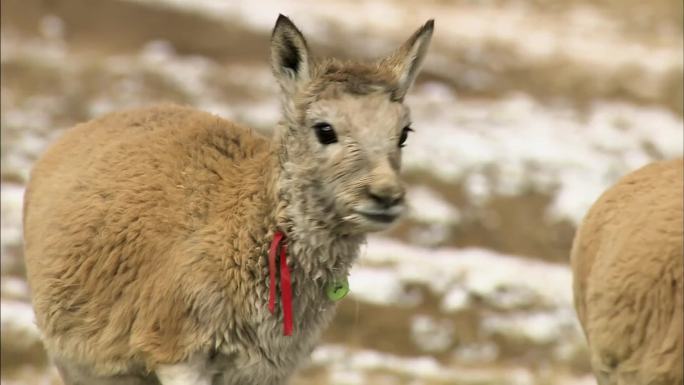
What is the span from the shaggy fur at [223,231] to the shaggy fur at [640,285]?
6.67ft

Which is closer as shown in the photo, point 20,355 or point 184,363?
point 184,363

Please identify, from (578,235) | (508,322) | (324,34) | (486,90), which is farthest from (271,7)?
(578,235)

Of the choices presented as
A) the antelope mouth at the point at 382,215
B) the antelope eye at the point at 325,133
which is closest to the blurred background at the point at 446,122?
the antelope eye at the point at 325,133

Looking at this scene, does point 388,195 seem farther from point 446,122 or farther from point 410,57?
point 446,122

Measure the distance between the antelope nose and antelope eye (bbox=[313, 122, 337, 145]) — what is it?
62 centimetres

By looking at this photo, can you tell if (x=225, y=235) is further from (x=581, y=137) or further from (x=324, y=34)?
(x=324, y=34)

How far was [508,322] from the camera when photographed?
17.1 m

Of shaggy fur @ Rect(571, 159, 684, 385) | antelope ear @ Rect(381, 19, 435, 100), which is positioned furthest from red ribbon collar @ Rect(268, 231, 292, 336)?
shaggy fur @ Rect(571, 159, 684, 385)

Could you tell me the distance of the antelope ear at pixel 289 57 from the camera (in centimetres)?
766

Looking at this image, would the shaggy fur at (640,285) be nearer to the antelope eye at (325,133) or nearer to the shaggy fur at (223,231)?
the shaggy fur at (223,231)

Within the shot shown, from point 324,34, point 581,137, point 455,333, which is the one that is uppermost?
point 324,34

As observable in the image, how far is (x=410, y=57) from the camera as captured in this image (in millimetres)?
7926

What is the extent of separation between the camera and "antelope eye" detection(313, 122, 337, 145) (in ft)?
24.2

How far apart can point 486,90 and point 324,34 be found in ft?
15.2
